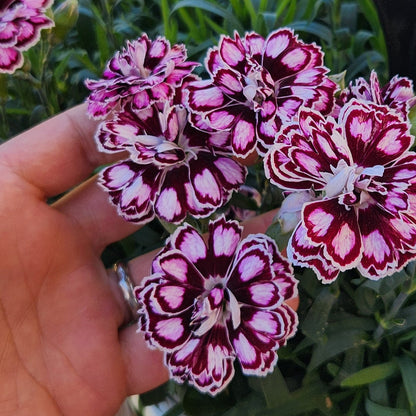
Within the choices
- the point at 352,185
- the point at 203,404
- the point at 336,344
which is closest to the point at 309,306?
Result: the point at 336,344

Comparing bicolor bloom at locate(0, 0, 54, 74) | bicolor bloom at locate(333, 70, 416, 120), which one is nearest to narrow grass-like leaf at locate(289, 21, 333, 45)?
bicolor bloom at locate(333, 70, 416, 120)

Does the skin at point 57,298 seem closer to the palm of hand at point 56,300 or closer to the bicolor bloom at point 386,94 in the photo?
the palm of hand at point 56,300

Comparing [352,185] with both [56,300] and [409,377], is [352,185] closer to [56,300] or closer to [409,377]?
[409,377]

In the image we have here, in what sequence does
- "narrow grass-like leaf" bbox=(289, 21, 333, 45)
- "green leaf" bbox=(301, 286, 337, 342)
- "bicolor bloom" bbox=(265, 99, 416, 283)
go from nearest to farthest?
"bicolor bloom" bbox=(265, 99, 416, 283), "green leaf" bbox=(301, 286, 337, 342), "narrow grass-like leaf" bbox=(289, 21, 333, 45)

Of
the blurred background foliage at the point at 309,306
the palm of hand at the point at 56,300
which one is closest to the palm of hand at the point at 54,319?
the palm of hand at the point at 56,300

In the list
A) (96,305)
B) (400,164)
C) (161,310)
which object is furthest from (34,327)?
(400,164)

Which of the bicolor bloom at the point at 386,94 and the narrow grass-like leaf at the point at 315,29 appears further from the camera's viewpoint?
the narrow grass-like leaf at the point at 315,29

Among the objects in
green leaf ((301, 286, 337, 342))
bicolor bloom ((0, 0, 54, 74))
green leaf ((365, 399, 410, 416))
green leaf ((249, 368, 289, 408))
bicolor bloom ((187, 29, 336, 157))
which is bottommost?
green leaf ((365, 399, 410, 416))

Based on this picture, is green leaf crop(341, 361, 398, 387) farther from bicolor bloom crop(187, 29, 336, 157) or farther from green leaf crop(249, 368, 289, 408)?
bicolor bloom crop(187, 29, 336, 157)
